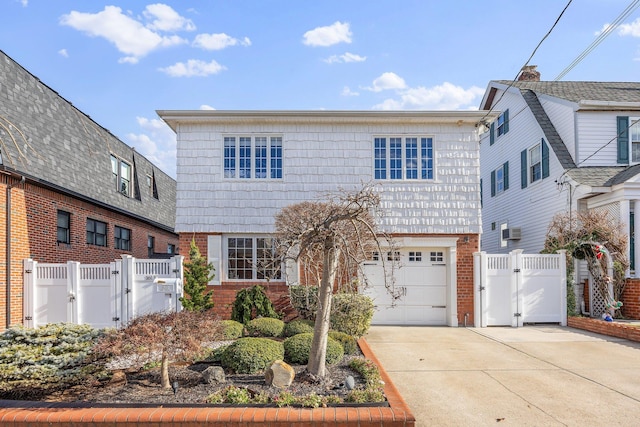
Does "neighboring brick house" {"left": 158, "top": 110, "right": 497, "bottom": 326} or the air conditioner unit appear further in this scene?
the air conditioner unit

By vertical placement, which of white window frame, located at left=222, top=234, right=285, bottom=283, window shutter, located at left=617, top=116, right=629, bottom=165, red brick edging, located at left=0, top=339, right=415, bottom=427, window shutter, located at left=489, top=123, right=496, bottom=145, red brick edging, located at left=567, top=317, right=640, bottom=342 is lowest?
red brick edging, located at left=567, top=317, right=640, bottom=342

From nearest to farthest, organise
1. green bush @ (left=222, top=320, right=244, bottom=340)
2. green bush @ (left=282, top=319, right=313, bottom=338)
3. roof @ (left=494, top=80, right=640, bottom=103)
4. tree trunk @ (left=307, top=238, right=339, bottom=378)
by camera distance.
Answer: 1. tree trunk @ (left=307, top=238, right=339, bottom=378)
2. green bush @ (left=222, top=320, right=244, bottom=340)
3. green bush @ (left=282, top=319, right=313, bottom=338)
4. roof @ (left=494, top=80, right=640, bottom=103)

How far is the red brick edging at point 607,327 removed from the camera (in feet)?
28.8

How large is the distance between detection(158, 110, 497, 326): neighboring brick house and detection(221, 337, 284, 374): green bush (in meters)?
4.94

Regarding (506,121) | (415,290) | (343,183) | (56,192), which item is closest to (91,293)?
(56,192)

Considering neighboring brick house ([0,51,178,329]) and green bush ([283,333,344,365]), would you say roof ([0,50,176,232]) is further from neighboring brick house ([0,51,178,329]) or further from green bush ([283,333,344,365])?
green bush ([283,333,344,365])

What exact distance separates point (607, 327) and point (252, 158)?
939cm

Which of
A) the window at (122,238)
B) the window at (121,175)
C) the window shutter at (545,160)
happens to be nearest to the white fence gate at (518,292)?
the window shutter at (545,160)

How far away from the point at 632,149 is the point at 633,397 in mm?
10650

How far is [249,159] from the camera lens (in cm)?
1138

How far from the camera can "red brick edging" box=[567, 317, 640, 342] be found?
877 centimetres

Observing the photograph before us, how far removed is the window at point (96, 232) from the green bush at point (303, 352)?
9.78 metres

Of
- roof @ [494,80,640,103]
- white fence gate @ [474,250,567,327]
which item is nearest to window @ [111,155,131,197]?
white fence gate @ [474,250,567,327]

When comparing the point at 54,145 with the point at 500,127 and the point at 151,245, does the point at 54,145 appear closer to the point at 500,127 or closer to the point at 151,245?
the point at 151,245
